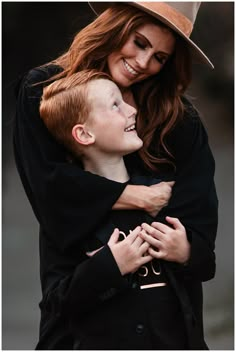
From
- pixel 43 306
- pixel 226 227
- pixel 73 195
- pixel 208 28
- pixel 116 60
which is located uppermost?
pixel 116 60

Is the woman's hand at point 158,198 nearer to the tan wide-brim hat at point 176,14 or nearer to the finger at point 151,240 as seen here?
the finger at point 151,240

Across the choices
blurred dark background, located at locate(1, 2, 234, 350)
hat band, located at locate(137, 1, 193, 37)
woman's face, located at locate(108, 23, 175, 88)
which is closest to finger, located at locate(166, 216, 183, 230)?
woman's face, located at locate(108, 23, 175, 88)

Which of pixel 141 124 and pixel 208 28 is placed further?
pixel 208 28

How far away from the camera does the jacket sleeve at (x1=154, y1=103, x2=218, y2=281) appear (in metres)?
2.94

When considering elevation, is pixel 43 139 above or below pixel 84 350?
above

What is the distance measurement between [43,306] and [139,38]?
952mm

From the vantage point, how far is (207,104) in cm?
730

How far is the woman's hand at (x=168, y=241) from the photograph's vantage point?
2.86 metres

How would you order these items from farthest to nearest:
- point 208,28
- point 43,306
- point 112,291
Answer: point 208,28, point 43,306, point 112,291

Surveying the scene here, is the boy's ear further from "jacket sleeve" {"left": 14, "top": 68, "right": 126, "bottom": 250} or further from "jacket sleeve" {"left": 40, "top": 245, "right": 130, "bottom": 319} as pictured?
"jacket sleeve" {"left": 40, "top": 245, "right": 130, "bottom": 319}

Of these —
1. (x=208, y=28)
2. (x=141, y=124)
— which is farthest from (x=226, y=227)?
(x=141, y=124)

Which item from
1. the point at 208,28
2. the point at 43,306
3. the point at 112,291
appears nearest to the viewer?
the point at 112,291

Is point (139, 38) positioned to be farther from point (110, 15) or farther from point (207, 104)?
point (207, 104)

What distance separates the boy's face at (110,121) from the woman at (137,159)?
0.10m
